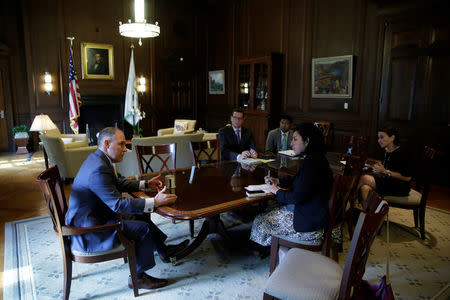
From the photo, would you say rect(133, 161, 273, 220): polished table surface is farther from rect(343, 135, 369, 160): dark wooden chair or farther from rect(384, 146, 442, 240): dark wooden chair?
rect(343, 135, 369, 160): dark wooden chair

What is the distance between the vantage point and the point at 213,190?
2.63 m

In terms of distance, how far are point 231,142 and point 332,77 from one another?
11.0 ft

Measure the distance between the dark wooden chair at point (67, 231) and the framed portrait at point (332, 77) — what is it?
5216 mm

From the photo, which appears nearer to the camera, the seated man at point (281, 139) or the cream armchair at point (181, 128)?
the seated man at point (281, 139)

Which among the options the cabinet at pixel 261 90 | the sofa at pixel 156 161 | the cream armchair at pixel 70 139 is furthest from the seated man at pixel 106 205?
the cabinet at pixel 261 90

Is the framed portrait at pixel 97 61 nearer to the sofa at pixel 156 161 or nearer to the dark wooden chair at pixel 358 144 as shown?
the sofa at pixel 156 161

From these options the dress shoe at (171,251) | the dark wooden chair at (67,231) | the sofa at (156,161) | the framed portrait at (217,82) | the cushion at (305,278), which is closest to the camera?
the cushion at (305,278)

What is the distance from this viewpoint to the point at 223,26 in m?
9.33

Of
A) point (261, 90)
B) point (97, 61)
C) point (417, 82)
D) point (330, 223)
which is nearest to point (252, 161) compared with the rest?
point (330, 223)

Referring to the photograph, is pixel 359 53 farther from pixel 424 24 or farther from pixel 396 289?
pixel 396 289

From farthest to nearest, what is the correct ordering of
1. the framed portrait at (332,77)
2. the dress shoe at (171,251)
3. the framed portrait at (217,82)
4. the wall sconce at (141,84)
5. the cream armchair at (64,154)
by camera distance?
the framed portrait at (217,82), the wall sconce at (141,84), the framed portrait at (332,77), the cream armchair at (64,154), the dress shoe at (171,251)

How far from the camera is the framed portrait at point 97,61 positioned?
8297 millimetres

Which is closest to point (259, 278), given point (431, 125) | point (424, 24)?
point (431, 125)

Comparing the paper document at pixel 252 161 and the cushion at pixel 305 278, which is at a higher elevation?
the paper document at pixel 252 161
